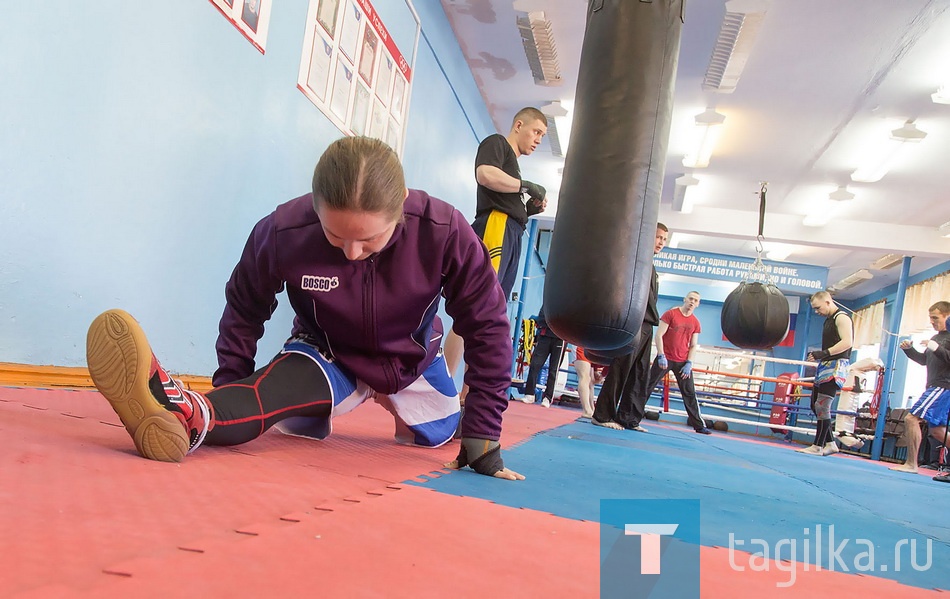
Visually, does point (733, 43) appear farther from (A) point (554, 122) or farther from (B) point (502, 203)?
(B) point (502, 203)

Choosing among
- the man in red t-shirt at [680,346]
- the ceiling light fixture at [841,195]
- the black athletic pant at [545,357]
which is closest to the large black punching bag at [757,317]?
the man in red t-shirt at [680,346]

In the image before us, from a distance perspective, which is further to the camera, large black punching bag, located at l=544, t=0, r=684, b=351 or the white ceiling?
the white ceiling

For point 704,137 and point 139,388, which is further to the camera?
point 704,137

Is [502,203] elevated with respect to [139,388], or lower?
elevated

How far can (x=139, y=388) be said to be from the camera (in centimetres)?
127

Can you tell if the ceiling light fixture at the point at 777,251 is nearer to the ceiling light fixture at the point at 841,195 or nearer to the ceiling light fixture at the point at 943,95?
the ceiling light fixture at the point at 841,195

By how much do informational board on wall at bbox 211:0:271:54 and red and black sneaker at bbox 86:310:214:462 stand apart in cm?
185

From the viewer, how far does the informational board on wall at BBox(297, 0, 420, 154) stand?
3451mm

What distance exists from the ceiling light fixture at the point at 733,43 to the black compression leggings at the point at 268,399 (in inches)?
168

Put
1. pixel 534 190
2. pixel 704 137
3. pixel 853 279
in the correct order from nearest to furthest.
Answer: pixel 534 190, pixel 704 137, pixel 853 279

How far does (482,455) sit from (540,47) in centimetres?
470

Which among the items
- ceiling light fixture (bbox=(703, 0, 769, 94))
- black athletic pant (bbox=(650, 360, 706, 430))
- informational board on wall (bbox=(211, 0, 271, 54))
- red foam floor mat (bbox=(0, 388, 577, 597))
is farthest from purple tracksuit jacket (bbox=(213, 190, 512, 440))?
black athletic pant (bbox=(650, 360, 706, 430))

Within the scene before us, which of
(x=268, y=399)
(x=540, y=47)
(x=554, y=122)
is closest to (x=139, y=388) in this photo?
(x=268, y=399)

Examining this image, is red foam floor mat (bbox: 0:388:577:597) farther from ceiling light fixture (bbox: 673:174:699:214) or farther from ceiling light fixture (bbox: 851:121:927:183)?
ceiling light fixture (bbox: 673:174:699:214)
